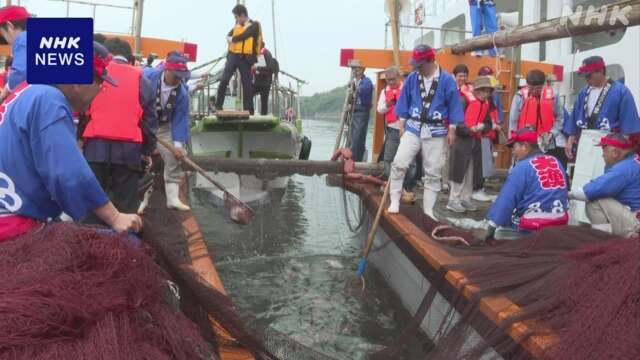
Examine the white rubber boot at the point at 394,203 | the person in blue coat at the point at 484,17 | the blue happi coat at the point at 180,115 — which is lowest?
the white rubber boot at the point at 394,203

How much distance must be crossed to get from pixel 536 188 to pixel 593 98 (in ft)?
8.47

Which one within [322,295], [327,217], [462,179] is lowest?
[322,295]

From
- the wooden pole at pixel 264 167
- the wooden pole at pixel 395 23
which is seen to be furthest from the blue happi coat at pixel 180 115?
the wooden pole at pixel 395 23

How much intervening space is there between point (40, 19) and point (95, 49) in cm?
28

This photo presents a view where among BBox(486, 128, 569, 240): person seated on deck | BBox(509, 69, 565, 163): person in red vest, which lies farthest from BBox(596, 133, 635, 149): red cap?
BBox(509, 69, 565, 163): person in red vest

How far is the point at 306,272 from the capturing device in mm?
8133

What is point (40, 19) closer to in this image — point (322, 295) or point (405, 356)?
point (405, 356)

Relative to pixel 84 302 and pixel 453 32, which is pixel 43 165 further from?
pixel 453 32

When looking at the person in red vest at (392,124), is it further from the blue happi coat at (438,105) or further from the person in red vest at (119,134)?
the person in red vest at (119,134)

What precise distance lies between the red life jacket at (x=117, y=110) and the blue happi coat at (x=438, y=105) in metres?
3.12

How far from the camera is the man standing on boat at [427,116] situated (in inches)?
258

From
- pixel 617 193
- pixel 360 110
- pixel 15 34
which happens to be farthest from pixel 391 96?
pixel 15 34

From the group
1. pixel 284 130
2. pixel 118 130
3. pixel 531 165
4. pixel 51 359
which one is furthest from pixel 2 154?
pixel 284 130

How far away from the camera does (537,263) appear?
153 inches
